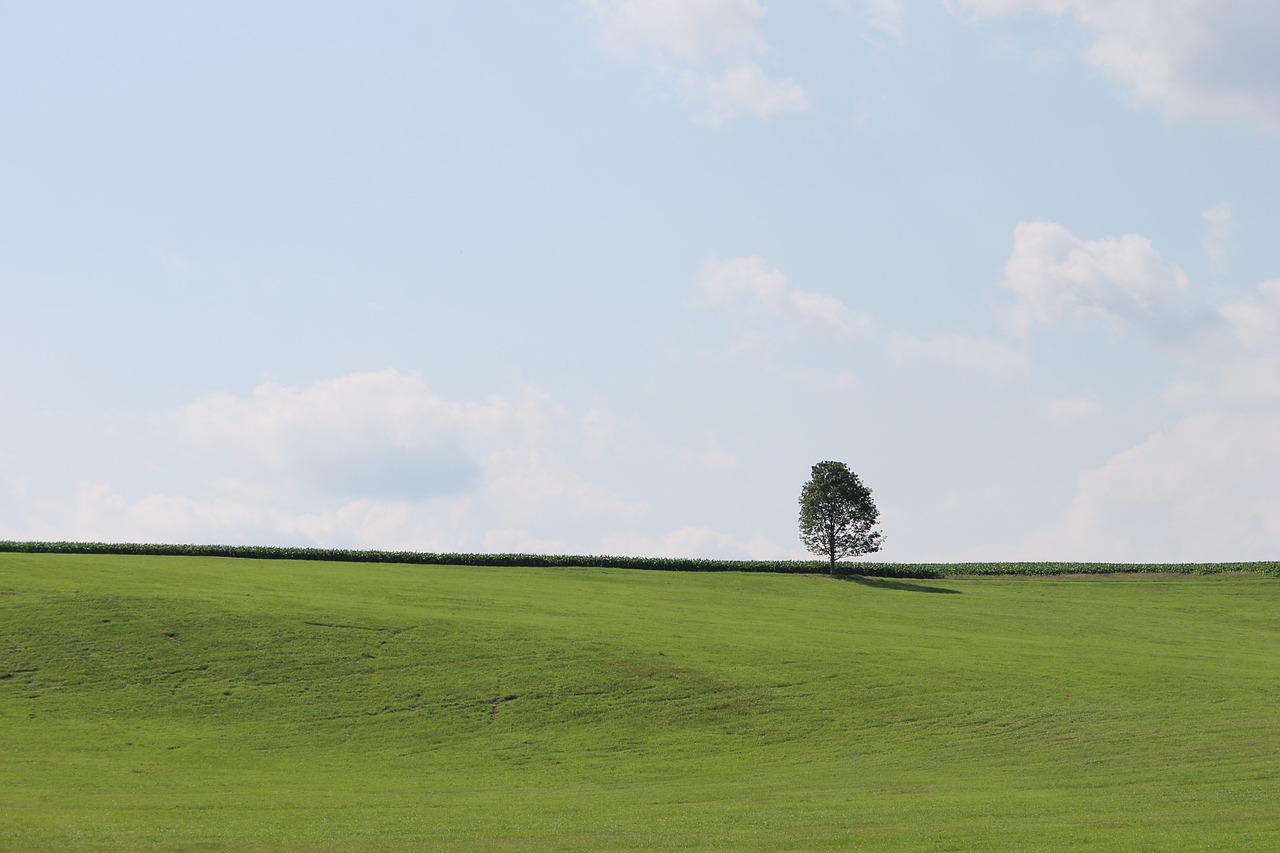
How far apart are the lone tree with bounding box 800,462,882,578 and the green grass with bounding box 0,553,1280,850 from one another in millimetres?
34063

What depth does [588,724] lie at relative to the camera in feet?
139

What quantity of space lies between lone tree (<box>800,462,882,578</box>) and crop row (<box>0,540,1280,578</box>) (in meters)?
1.91

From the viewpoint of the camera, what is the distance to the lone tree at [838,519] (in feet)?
346

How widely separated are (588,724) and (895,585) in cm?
5692

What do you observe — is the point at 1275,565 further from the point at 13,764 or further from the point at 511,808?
the point at 13,764

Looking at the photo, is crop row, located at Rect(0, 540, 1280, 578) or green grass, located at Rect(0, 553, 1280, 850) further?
crop row, located at Rect(0, 540, 1280, 578)

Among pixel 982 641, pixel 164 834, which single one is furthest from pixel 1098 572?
pixel 164 834

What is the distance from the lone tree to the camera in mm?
105312

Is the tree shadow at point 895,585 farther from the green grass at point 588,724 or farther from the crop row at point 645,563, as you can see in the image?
the green grass at point 588,724

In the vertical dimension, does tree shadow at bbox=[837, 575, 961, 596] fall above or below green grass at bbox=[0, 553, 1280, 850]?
above

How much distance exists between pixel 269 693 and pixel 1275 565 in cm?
8731

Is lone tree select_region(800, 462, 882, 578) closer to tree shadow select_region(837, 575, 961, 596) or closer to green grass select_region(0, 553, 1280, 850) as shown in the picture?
tree shadow select_region(837, 575, 961, 596)

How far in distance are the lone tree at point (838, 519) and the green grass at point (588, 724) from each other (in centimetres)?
3406

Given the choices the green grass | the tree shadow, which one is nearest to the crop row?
the tree shadow
